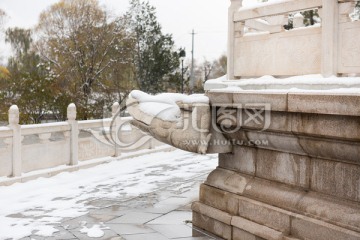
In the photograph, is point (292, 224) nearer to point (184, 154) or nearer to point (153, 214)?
point (153, 214)

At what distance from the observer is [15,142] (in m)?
7.71

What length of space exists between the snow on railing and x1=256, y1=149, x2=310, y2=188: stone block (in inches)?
33.3

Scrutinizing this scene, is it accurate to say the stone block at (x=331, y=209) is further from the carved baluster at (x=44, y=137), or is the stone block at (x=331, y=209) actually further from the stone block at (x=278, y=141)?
the carved baluster at (x=44, y=137)

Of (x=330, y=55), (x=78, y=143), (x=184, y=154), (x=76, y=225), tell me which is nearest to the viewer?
(x=330, y=55)

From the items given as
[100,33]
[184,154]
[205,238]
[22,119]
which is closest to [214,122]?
[205,238]

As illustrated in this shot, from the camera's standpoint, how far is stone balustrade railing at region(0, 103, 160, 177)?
7688 mm

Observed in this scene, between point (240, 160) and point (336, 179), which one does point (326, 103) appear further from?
point (240, 160)

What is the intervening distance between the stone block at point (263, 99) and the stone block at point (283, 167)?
58cm

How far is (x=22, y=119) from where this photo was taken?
1505cm

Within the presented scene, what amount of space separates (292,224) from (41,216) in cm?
347

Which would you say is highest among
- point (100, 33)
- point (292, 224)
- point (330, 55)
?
point (100, 33)

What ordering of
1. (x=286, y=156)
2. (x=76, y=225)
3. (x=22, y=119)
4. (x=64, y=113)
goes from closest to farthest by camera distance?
(x=286, y=156) → (x=76, y=225) → (x=22, y=119) → (x=64, y=113)

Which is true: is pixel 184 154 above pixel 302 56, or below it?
below

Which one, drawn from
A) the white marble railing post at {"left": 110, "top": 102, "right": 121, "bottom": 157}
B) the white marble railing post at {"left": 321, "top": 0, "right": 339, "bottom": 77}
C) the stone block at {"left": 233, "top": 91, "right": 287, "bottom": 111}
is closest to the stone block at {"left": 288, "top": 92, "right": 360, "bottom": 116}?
the stone block at {"left": 233, "top": 91, "right": 287, "bottom": 111}
